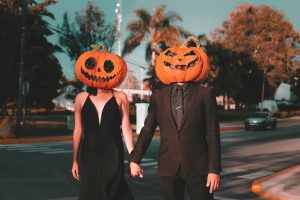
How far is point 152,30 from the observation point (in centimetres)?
4456

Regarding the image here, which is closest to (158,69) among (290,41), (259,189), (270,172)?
(259,189)

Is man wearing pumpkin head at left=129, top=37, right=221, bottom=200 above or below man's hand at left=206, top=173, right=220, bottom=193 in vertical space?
above

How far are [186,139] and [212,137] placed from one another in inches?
8.7

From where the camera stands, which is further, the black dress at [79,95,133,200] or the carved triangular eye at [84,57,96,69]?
the carved triangular eye at [84,57,96,69]

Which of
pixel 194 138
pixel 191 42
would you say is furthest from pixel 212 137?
pixel 191 42

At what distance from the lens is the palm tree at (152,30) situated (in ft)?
143

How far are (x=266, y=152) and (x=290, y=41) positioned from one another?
195 ft

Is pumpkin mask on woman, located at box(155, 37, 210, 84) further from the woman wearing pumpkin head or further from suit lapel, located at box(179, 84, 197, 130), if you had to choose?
the woman wearing pumpkin head

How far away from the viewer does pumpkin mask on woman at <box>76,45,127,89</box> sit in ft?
14.5

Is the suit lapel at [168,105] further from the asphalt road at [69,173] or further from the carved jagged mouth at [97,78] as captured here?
the asphalt road at [69,173]

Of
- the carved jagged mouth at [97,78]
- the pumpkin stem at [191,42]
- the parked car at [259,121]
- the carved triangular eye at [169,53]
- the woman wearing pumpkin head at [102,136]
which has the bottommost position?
the parked car at [259,121]

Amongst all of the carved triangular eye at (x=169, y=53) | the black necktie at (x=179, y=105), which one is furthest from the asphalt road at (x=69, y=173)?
the black necktie at (x=179, y=105)

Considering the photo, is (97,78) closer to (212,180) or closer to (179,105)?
(179,105)

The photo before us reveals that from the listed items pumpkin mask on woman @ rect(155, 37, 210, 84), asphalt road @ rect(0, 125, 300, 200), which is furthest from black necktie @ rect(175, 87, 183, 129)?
asphalt road @ rect(0, 125, 300, 200)
